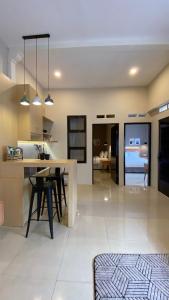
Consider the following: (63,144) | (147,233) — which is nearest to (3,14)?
(147,233)

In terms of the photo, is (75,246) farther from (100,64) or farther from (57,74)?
(57,74)

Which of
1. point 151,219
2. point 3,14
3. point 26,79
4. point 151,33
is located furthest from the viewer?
point 26,79

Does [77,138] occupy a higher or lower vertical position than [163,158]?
higher

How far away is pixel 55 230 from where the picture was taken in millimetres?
3139

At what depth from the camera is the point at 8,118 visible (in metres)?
3.78

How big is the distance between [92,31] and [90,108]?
3538 mm

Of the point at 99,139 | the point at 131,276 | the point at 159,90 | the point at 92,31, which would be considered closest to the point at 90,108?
the point at 159,90

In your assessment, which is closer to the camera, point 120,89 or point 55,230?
point 55,230

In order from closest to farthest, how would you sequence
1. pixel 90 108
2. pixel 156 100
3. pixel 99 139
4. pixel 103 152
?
pixel 156 100 < pixel 90 108 < pixel 103 152 < pixel 99 139

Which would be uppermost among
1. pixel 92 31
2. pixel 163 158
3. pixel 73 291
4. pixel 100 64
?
pixel 100 64

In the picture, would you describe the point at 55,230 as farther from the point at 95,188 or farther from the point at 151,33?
the point at 151,33

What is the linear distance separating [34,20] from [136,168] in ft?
27.5

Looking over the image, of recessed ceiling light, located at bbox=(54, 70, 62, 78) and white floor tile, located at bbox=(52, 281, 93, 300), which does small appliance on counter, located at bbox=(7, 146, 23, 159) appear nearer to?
white floor tile, located at bbox=(52, 281, 93, 300)

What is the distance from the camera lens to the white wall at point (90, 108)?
668 cm
